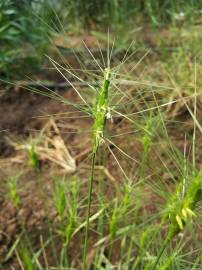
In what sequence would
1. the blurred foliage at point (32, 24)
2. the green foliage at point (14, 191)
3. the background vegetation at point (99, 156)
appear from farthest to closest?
the blurred foliage at point (32, 24) → the green foliage at point (14, 191) → the background vegetation at point (99, 156)

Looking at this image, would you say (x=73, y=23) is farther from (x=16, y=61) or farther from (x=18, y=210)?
(x=18, y=210)

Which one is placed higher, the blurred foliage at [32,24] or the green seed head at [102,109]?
the blurred foliage at [32,24]

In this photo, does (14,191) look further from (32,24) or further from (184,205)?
(32,24)

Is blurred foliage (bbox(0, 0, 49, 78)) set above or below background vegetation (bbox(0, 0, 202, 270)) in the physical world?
above

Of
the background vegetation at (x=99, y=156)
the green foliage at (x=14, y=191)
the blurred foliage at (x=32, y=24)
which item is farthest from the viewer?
the blurred foliage at (x=32, y=24)

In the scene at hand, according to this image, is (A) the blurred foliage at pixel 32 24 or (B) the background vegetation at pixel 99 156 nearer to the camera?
(B) the background vegetation at pixel 99 156

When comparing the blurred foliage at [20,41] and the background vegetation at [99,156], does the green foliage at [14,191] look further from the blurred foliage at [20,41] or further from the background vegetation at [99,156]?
the blurred foliage at [20,41]

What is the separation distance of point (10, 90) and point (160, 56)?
905 mm

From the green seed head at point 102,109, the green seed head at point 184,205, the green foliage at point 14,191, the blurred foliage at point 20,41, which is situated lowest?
the green foliage at point 14,191

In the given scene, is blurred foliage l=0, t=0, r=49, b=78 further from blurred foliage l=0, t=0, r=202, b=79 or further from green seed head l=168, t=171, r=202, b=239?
green seed head l=168, t=171, r=202, b=239

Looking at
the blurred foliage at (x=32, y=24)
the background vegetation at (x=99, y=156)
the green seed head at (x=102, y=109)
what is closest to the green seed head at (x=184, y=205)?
the background vegetation at (x=99, y=156)

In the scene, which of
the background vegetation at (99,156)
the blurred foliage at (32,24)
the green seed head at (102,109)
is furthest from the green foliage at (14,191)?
the green seed head at (102,109)

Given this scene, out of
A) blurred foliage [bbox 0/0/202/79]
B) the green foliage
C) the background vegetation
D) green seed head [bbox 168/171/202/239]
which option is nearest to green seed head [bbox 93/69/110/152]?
the background vegetation

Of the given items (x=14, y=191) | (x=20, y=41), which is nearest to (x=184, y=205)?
(x=14, y=191)
